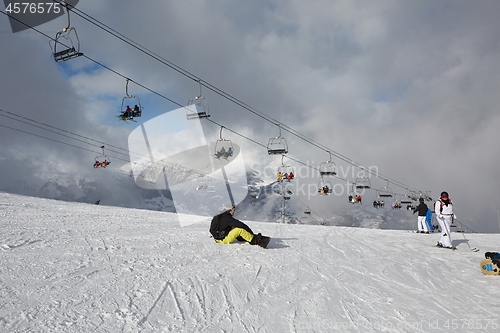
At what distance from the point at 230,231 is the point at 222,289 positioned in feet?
11.7

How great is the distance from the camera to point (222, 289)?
209 inches

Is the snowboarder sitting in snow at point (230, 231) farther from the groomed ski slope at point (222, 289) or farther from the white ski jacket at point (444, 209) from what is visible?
the white ski jacket at point (444, 209)

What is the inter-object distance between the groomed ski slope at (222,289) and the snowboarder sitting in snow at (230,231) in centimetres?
25

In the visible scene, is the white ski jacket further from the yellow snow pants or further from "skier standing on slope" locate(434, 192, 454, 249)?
the yellow snow pants

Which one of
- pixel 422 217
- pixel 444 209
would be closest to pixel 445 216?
pixel 444 209

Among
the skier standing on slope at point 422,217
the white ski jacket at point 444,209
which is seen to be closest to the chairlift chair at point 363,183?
the skier standing on slope at point 422,217

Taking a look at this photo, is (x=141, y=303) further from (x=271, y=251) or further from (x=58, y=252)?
(x=271, y=251)

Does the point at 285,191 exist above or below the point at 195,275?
above

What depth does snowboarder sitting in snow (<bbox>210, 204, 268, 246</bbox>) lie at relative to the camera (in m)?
8.72

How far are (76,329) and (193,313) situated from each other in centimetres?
141

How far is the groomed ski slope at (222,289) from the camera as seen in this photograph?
411 centimetres

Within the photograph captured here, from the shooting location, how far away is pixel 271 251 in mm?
8477

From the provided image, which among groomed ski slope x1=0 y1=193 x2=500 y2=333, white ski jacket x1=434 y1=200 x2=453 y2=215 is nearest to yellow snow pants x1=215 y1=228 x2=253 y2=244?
groomed ski slope x1=0 y1=193 x2=500 y2=333

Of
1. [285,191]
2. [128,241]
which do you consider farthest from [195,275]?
[285,191]
